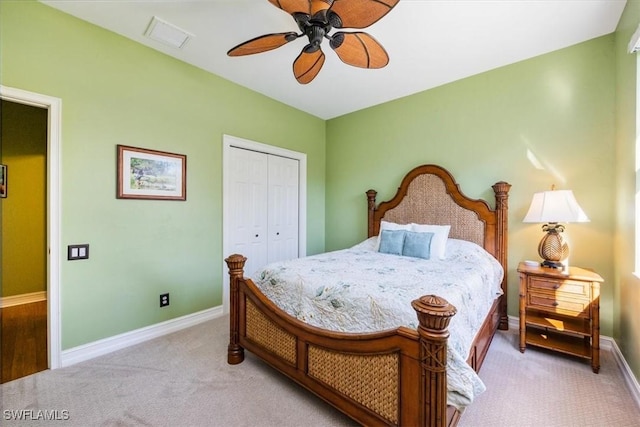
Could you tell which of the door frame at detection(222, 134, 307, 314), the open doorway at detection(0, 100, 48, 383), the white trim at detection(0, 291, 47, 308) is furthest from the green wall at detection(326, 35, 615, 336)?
the white trim at detection(0, 291, 47, 308)

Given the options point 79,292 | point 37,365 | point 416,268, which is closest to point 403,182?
point 416,268

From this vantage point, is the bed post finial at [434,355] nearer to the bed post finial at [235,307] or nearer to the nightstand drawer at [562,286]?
the bed post finial at [235,307]

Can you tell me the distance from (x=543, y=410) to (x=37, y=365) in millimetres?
3646

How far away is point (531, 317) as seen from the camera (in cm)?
241

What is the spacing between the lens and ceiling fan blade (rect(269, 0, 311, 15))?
1527mm

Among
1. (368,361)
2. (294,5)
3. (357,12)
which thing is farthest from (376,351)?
(294,5)

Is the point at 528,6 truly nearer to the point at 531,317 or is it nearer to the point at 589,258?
the point at 589,258

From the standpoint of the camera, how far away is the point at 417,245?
274cm

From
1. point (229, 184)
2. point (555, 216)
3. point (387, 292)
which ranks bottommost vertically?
point (387, 292)

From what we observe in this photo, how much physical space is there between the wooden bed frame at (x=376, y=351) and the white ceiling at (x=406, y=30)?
1.37 metres

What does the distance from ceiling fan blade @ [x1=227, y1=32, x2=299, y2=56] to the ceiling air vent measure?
2.92ft

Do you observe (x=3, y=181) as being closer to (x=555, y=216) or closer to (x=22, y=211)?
(x=22, y=211)

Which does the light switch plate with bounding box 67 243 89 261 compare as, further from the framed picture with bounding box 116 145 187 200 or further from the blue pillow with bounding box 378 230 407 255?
the blue pillow with bounding box 378 230 407 255

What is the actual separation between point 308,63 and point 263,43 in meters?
0.39
